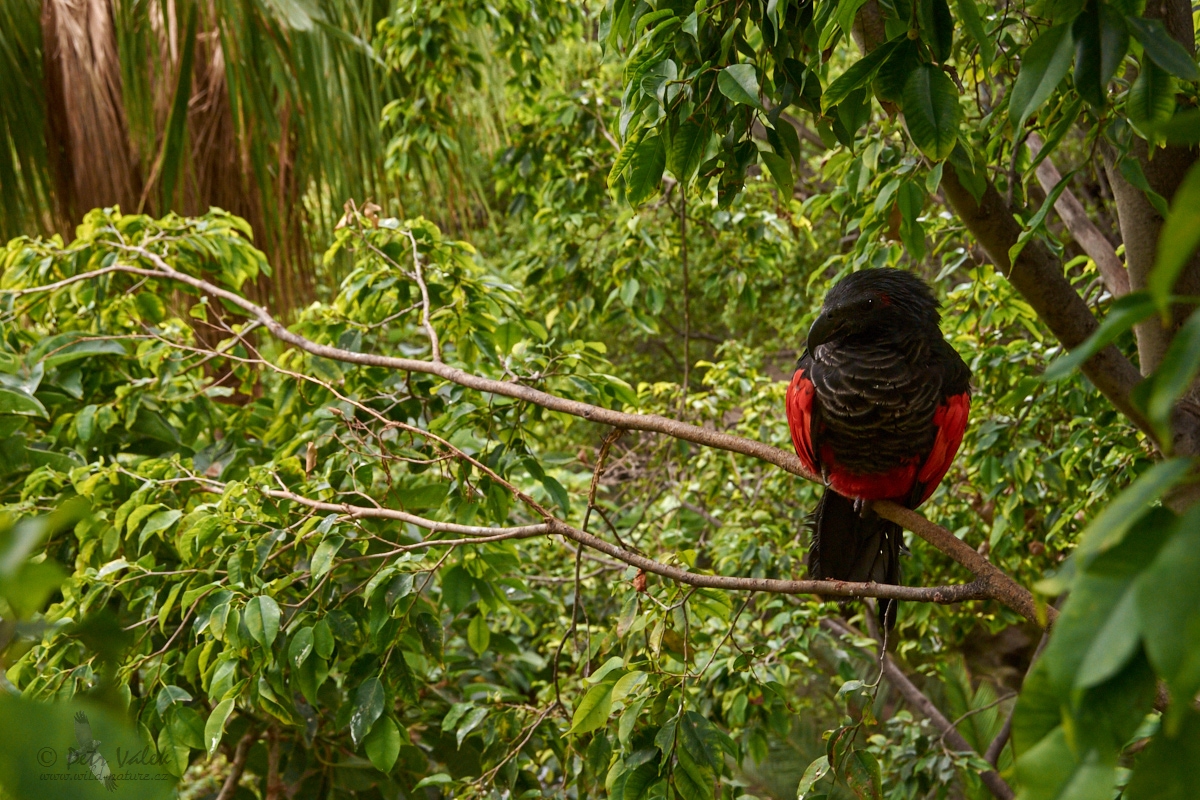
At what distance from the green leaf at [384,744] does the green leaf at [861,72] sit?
1.07 m

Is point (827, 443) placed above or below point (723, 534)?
above

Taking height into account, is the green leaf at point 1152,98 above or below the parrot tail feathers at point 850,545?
above

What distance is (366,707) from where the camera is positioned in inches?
52.3

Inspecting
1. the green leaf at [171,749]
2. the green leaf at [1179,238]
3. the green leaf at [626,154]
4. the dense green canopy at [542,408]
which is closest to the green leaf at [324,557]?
the dense green canopy at [542,408]

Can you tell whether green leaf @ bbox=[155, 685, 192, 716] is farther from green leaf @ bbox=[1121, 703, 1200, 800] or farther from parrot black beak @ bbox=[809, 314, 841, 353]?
green leaf @ bbox=[1121, 703, 1200, 800]

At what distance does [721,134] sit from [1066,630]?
2.77 feet

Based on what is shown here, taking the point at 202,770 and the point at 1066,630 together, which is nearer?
the point at 1066,630

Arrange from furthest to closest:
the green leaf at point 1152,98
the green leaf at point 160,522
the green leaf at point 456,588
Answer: the green leaf at point 456,588
the green leaf at point 160,522
the green leaf at point 1152,98

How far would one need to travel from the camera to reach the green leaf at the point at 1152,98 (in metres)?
0.77

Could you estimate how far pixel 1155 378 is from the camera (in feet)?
1.09

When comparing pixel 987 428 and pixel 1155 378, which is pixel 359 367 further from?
pixel 1155 378

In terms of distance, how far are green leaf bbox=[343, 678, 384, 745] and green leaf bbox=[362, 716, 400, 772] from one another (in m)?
0.03

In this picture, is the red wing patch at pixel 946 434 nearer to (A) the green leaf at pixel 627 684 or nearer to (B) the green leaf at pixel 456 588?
(A) the green leaf at pixel 627 684

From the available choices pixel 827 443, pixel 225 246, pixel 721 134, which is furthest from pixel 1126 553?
pixel 225 246
